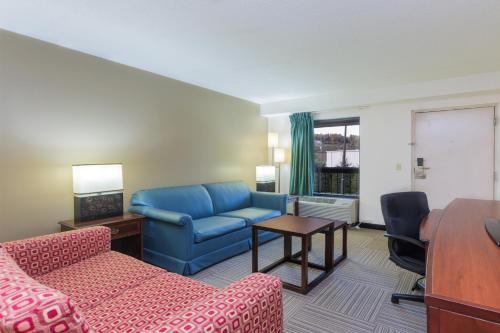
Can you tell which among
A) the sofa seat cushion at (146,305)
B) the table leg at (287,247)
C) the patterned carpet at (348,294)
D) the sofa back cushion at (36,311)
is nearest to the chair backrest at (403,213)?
the patterned carpet at (348,294)

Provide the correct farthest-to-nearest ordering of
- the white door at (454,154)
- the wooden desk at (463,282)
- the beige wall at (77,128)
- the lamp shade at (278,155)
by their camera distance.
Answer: the lamp shade at (278,155), the white door at (454,154), the beige wall at (77,128), the wooden desk at (463,282)

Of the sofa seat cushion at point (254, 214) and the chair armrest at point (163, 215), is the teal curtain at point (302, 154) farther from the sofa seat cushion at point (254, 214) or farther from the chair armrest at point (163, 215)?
the chair armrest at point (163, 215)

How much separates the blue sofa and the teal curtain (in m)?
1.19

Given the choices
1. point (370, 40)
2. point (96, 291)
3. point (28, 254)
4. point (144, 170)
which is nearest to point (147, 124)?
point (144, 170)

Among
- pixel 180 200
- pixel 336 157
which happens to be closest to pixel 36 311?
pixel 180 200

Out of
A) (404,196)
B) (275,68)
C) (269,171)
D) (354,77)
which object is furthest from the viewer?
(269,171)

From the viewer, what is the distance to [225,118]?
4648mm

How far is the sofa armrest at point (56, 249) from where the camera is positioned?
176 centimetres

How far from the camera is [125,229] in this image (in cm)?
279

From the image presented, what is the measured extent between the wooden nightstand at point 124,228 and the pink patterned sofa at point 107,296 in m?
0.49

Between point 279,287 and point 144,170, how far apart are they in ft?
8.60

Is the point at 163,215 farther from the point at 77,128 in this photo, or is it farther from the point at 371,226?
the point at 371,226

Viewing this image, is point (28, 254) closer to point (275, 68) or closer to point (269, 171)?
point (275, 68)

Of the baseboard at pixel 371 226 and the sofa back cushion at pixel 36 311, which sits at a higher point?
the sofa back cushion at pixel 36 311
